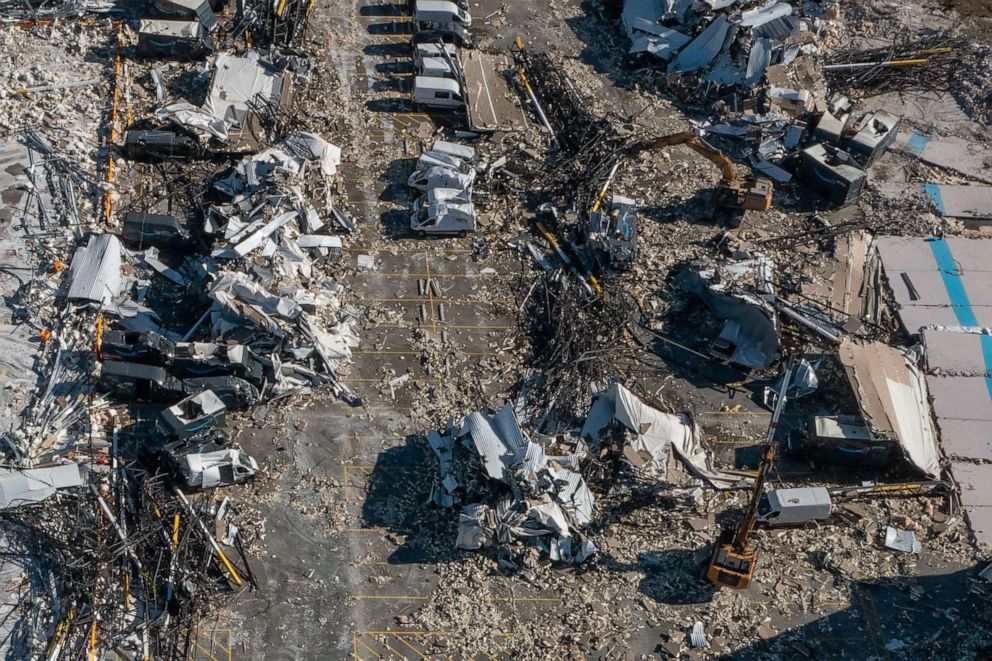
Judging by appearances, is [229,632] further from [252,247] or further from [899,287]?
[899,287]

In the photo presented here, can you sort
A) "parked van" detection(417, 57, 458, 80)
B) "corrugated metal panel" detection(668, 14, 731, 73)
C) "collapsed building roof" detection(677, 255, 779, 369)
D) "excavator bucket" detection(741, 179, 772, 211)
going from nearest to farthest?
1. "collapsed building roof" detection(677, 255, 779, 369)
2. "excavator bucket" detection(741, 179, 772, 211)
3. "parked van" detection(417, 57, 458, 80)
4. "corrugated metal panel" detection(668, 14, 731, 73)

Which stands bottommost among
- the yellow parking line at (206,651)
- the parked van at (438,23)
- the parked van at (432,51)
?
the yellow parking line at (206,651)

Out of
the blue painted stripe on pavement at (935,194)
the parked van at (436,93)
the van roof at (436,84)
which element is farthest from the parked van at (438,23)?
the blue painted stripe on pavement at (935,194)

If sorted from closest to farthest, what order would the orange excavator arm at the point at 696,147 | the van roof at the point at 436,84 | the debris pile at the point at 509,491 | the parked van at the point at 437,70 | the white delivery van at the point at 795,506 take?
1. the debris pile at the point at 509,491
2. the white delivery van at the point at 795,506
3. the orange excavator arm at the point at 696,147
4. the van roof at the point at 436,84
5. the parked van at the point at 437,70

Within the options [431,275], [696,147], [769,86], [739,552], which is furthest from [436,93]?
[739,552]

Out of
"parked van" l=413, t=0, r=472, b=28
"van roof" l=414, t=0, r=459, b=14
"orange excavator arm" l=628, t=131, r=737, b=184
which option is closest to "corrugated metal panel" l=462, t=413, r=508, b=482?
"orange excavator arm" l=628, t=131, r=737, b=184

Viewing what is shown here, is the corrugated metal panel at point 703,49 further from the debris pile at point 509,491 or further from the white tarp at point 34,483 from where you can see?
the white tarp at point 34,483

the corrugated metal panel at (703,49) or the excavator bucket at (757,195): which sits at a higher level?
the corrugated metal panel at (703,49)

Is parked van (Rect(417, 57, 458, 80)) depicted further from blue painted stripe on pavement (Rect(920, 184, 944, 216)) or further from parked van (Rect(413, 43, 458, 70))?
blue painted stripe on pavement (Rect(920, 184, 944, 216))
